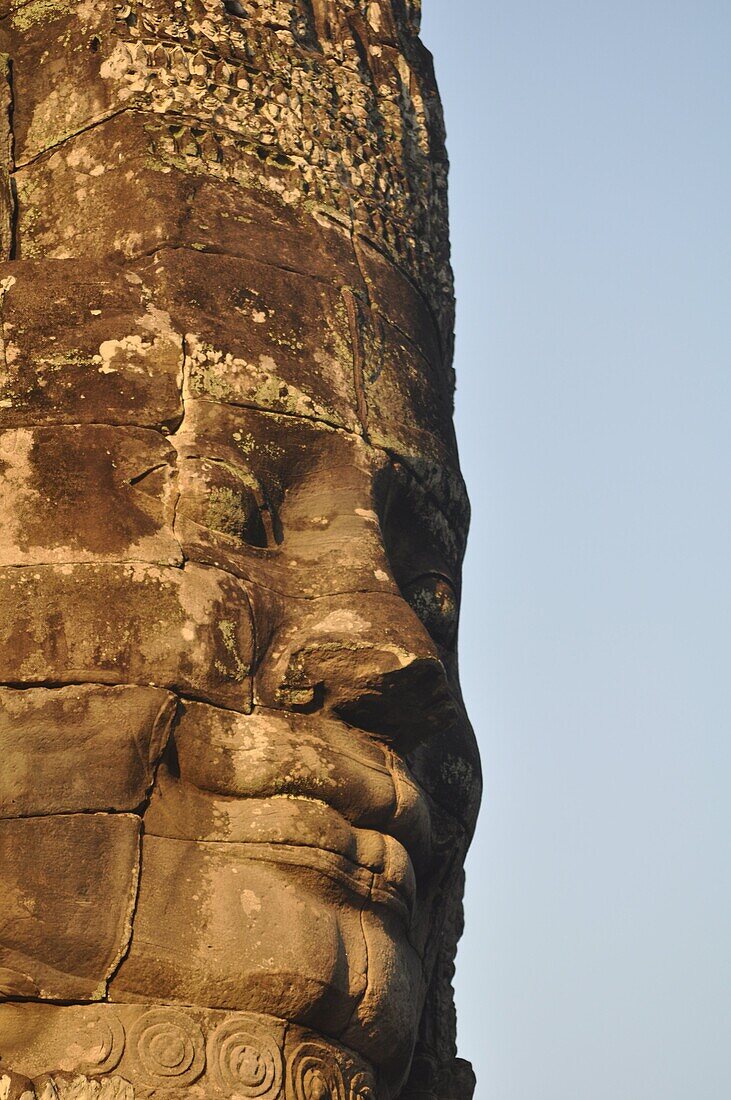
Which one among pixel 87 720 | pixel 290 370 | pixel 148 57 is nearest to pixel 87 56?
pixel 148 57

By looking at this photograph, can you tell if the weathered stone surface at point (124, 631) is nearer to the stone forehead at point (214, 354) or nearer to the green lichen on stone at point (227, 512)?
the green lichen on stone at point (227, 512)

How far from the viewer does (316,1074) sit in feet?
19.8

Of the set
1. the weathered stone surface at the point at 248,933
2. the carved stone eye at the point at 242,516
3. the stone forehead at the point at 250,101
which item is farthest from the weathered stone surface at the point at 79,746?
the stone forehead at the point at 250,101

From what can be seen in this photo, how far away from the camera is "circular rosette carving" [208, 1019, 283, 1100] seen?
588cm

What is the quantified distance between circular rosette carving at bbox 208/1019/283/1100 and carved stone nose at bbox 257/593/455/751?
105 cm

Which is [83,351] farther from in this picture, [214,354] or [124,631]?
[124,631]

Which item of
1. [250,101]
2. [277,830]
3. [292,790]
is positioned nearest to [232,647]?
[292,790]

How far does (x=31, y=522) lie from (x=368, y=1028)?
1.84 meters

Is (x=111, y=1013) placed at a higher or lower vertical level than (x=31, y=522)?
lower

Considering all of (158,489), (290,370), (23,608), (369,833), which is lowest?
(369,833)

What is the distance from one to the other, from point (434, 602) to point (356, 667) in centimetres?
107

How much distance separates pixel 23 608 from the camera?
252 inches

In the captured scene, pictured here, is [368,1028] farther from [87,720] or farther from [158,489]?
[158,489]

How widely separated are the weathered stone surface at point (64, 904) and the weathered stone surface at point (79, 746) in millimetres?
70
